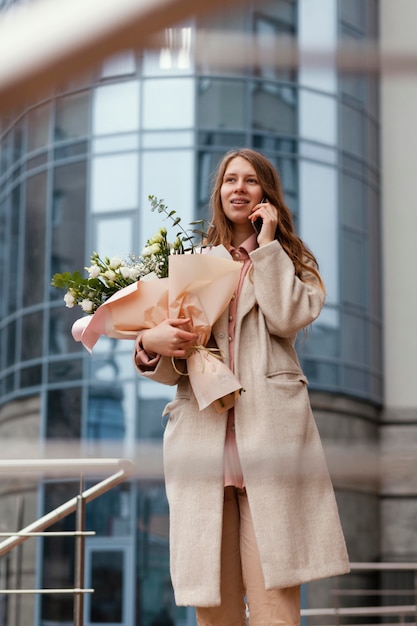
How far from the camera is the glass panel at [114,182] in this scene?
33.1ft

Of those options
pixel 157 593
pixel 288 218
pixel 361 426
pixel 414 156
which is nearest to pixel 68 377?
pixel 157 593

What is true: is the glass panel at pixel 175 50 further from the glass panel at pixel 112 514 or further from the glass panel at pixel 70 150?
the glass panel at pixel 70 150

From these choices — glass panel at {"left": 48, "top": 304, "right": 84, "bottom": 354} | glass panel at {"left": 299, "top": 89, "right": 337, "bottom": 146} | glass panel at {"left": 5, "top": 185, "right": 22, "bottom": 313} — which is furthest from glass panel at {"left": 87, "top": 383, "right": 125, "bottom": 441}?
glass panel at {"left": 299, "top": 89, "right": 337, "bottom": 146}

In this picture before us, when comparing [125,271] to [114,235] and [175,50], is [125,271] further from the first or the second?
[114,235]

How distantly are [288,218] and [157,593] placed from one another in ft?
26.3

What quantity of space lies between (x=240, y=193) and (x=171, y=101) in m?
8.59

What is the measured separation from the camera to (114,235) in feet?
33.3

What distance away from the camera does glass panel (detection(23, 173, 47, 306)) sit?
1035cm

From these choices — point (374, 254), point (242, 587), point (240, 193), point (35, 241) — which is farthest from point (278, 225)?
point (374, 254)

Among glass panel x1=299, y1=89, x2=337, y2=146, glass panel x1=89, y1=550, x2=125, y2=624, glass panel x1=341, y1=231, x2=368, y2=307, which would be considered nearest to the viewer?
glass panel x1=89, y1=550, x2=125, y2=624

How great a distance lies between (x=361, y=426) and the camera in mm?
10836

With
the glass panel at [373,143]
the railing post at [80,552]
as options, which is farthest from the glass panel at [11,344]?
the railing post at [80,552]

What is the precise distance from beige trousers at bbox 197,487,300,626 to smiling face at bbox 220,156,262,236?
0.47 meters

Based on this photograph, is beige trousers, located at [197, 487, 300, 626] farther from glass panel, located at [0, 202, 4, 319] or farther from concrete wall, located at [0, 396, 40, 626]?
glass panel, located at [0, 202, 4, 319]
